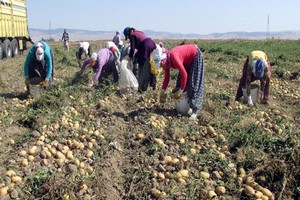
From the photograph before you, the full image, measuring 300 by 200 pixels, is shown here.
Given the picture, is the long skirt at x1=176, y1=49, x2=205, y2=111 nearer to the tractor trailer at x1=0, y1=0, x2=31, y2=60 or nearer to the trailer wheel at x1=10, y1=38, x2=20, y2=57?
the tractor trailer at x1=0, y1=0, x2=31, y2=60

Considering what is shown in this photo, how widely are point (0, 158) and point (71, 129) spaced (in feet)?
3.34

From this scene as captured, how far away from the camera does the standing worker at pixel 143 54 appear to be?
6352mm

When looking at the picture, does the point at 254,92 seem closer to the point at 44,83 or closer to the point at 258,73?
the point at 258,73

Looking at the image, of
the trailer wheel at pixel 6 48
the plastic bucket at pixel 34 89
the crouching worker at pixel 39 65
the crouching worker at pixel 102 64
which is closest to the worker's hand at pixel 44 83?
the crouching worker at pixel 39 65

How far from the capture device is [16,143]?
405 cm

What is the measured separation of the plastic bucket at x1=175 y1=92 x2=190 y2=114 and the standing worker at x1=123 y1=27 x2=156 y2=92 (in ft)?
4.40

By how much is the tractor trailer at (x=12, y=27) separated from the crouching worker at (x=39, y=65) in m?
7.45

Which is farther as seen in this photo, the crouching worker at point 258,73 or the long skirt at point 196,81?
the crouching worker at point 258,73

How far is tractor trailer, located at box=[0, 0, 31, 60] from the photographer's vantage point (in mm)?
13048

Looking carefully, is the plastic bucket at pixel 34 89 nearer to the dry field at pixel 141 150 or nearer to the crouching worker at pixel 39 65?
the crouching worker at pixel 39 65

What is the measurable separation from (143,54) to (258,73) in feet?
7.08

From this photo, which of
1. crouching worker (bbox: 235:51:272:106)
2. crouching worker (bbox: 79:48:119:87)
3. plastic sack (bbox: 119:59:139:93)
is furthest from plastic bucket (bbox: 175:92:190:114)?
crouching worker (bbox: 79:48:119:87)

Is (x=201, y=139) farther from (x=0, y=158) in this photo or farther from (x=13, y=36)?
(x=13, y=36)

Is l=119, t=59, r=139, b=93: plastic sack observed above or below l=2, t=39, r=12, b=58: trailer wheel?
below
